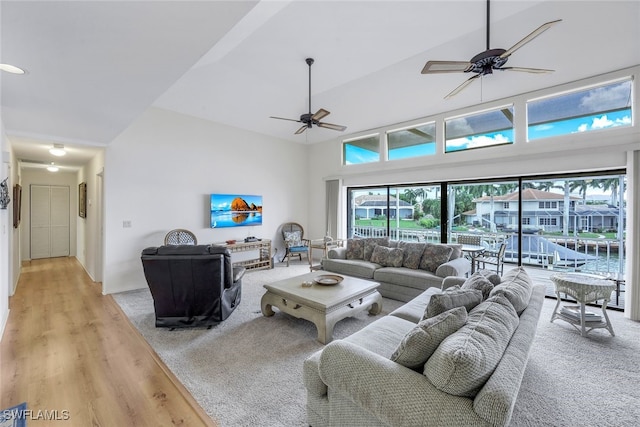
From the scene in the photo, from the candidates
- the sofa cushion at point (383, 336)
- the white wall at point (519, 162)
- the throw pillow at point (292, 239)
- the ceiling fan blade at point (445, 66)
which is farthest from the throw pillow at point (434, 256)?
the throw pillow at point (292, 239)

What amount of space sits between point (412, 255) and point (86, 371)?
4067 millimetres

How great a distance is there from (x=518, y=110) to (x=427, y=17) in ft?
8.56

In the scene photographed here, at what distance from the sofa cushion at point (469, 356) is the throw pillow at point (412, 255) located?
2.74 m

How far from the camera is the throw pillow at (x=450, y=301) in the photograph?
66.8 inches

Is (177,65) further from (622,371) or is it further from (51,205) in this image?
(51,205)

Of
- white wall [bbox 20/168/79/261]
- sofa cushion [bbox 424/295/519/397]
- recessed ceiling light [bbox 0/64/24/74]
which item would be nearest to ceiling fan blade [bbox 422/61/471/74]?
sofa cushion [bbox 424/295/519/397]

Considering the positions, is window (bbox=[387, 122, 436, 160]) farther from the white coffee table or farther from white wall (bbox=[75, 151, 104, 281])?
white wall (bbox=[75, 151, 104, 281])

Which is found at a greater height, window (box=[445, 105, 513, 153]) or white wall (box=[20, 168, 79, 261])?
window (box=[445, 105, 513, 153])

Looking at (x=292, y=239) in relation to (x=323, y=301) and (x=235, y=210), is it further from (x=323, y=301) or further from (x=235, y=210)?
(x=323, y=301)

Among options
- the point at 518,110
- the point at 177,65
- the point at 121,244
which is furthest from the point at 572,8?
the point at 121,244

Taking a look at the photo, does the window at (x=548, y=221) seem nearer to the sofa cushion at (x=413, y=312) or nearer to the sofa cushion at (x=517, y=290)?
the sofa cushion at (x=517, y=290)

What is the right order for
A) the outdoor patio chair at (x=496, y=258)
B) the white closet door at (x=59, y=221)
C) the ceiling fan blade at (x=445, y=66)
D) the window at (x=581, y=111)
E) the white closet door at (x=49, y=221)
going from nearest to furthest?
the ceiling fan blade at (x=445, y=66) → the window at (x=581, y=111) → the outdoor patio chair at (x=496, y=258) → the white closet door at (x=49, y=221) → the white closet door at (x=59, y=221)

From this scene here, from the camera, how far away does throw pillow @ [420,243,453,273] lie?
407cm

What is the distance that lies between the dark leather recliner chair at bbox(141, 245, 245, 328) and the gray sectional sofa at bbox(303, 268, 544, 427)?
1790 mm
